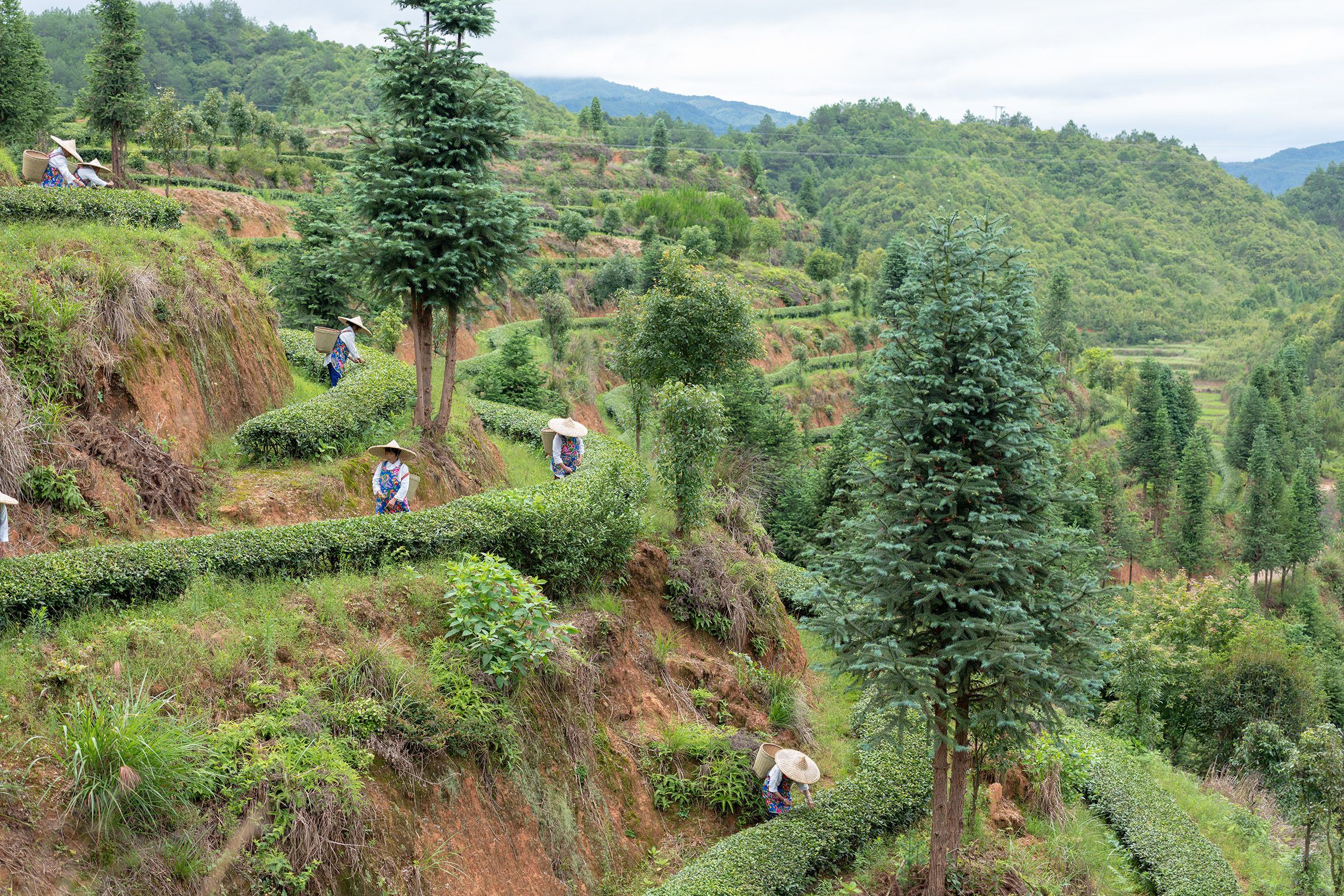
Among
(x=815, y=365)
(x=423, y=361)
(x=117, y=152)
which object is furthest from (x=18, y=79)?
(x=815, y=365)

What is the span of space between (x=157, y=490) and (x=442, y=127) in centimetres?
600

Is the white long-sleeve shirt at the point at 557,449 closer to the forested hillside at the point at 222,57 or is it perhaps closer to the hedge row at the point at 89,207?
the hedge row at the point at 89,207

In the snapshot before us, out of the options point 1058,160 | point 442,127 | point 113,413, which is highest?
point 1058,160

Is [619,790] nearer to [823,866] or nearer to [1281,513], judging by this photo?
[823,866]

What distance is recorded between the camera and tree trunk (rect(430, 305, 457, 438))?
12.4 meters

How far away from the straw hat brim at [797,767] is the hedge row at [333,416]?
7400mm

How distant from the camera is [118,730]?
5.30m

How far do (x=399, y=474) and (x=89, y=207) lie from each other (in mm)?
6370

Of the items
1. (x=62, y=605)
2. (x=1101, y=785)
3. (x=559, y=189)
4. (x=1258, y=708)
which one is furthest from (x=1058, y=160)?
(x=62, y=605)

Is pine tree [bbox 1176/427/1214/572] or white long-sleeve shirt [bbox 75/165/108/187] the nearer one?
white long-sleeve shirt [bbox 75/165/108/187]

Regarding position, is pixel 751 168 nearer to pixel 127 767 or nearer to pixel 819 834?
pixel 819 834

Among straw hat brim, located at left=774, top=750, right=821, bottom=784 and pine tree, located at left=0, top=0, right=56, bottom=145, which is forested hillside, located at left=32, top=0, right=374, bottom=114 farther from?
straw hat brim, located at left=774, top=750, right=821, bottom=784

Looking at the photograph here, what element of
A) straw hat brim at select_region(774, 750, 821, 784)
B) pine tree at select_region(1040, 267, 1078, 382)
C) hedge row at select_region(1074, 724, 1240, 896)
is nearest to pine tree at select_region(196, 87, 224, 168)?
straw hat brim at select_region(774, 750, 821, 784)

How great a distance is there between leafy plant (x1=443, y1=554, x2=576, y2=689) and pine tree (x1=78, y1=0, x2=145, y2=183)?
32.1 m
